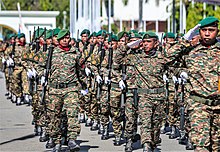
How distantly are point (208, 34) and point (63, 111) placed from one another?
3392 mm

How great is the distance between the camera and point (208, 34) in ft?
26.5

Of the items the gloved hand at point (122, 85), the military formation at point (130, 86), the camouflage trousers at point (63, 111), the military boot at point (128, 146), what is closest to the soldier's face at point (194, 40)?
the military formation at point (130, 86)

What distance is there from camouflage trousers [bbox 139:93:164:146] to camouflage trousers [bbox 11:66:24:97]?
9880mm

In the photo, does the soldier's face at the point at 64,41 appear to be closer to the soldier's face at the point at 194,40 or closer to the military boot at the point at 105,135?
the military boot at the point at 105,135

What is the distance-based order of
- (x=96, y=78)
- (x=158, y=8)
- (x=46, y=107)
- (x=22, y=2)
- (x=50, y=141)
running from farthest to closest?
(x=22, y=2) → (x=158, y=8) → (x=96, y=78) → (x=50, y=141) → (x=46, y=107)

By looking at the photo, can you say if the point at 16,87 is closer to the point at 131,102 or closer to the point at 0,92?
the point at 0,92

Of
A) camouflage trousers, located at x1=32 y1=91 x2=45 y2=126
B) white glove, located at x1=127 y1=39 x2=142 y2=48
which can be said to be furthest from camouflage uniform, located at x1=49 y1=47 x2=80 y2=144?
camouflage trousers, located at x1=32 y1=91 x2=45 y2=126

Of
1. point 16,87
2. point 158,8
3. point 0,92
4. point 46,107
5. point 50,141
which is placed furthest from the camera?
point 158,8

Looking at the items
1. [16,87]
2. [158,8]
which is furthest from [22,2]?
[16,87]

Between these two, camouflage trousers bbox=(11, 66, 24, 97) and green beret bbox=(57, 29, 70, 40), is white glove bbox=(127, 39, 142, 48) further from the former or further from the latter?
camouflage trousers bbox=(11, 66, 24, 97)

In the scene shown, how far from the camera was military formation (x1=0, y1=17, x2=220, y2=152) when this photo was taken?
317 inches

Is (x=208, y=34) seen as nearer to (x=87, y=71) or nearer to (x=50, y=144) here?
(x=50, y=144)

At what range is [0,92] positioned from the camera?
24.9m

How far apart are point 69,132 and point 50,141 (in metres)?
1.43
